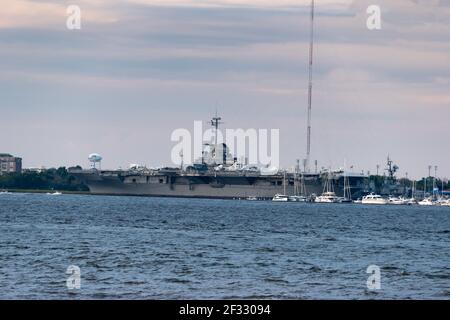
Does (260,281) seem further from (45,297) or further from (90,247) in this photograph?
(90,247)

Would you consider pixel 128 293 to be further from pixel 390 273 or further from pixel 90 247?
pixel 90 247

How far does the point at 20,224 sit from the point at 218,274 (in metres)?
39.9

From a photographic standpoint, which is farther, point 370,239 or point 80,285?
point 370,239

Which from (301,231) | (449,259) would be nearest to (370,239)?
(301,231)

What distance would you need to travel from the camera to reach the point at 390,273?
39625mm

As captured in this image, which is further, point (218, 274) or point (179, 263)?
point (179, 263)

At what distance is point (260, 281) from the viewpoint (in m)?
34.9

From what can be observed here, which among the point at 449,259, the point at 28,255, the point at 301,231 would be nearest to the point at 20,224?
the point at 301,231

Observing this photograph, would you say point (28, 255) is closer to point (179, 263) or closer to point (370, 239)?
point (179, 263)

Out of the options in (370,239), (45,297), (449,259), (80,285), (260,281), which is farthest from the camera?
(370,239)
